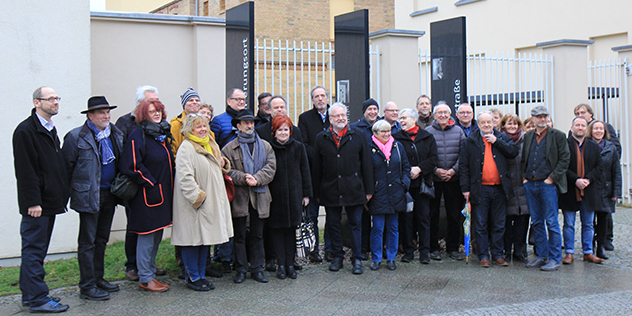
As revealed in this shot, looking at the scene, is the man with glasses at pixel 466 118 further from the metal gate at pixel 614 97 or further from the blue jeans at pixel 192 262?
the metal gate at pixel 614 97

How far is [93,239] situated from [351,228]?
2.77 meters

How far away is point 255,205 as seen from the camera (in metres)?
6.13

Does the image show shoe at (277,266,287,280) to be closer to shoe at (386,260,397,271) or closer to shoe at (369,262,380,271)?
shoe at (369,262,380,271)

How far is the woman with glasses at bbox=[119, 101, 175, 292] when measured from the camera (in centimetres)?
550

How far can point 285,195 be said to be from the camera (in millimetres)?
6219

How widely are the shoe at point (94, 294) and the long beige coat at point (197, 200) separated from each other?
29.9 inches

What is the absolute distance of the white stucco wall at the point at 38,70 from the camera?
691 cm

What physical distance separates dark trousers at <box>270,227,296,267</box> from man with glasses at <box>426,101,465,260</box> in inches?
76.9

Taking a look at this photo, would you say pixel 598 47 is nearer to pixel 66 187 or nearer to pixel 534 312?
pixel 534 312

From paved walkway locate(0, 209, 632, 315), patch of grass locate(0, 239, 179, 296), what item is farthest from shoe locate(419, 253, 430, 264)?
patch of grass locate(0, 239, 179, 296)

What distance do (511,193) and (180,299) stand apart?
3.99 metres

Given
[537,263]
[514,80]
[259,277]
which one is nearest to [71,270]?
[259,277]

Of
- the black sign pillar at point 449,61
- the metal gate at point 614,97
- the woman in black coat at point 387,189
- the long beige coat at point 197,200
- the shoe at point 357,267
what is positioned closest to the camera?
the long beige coat at point 197,200

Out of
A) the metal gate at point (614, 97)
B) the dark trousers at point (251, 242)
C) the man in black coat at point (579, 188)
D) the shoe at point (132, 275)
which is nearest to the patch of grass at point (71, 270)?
the shoe at point (132, 275)
